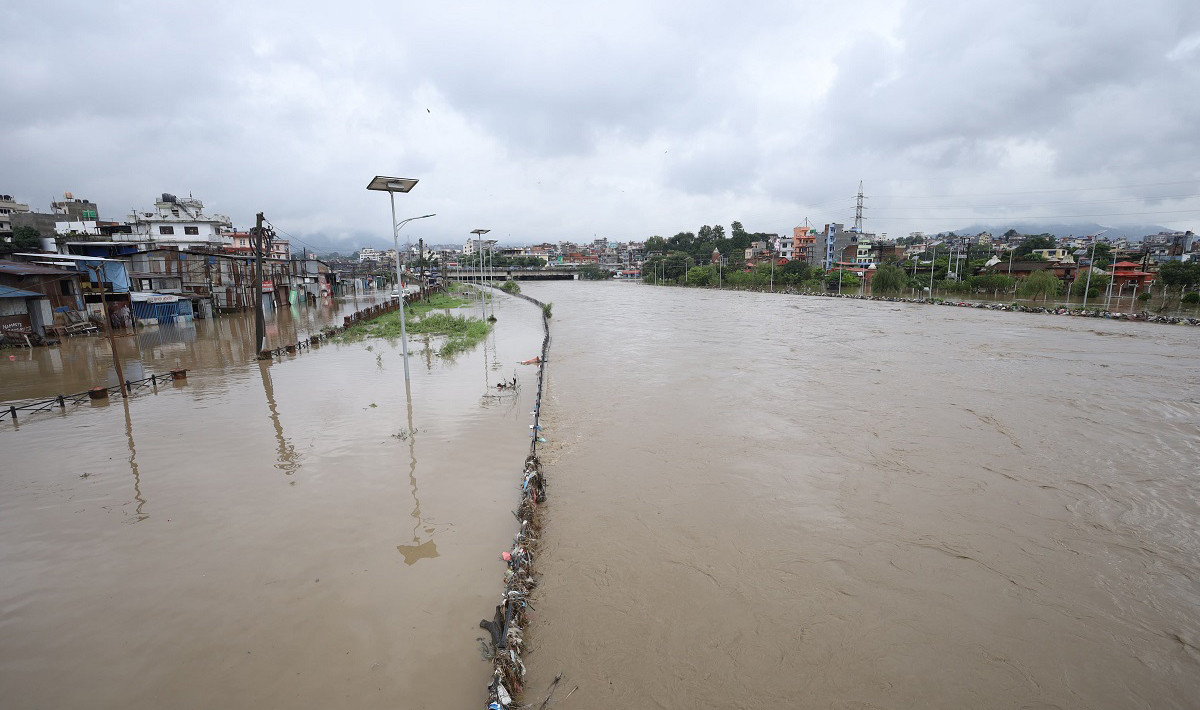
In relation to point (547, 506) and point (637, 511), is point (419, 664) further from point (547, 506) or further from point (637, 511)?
point (637, 511)

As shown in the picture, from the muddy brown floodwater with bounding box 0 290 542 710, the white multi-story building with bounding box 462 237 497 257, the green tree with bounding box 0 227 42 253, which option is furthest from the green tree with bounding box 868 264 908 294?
the green tree with bounding box 0 227 42 253

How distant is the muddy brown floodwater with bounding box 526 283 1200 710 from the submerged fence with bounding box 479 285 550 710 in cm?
22

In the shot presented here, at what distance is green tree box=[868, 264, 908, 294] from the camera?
49.8m

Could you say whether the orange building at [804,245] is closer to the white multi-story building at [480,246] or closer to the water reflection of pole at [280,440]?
the white multi-story building at [480,246]

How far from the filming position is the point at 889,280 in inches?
1970

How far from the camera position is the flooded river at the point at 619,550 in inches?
171

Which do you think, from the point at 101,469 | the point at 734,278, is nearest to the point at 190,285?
the point at 101,469

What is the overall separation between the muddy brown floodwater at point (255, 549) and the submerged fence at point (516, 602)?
207 millimetres

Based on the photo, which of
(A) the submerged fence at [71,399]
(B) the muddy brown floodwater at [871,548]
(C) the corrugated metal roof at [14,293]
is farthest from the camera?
(C) the corrugated metal roof at [14,293]

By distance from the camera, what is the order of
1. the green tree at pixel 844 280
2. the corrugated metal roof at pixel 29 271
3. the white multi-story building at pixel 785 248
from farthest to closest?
1. the white multi-story building at pixel 785 248
2. the green tree at pixel 844 280
3. the corrugated metal roof at pixel 29 271

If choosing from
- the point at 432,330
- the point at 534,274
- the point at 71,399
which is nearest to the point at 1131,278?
the point at 432,330

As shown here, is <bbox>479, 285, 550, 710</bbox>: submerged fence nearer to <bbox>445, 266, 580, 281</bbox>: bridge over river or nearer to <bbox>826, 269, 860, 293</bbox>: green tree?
<bbox>826, 269, 860, 293</bbox>: green tree

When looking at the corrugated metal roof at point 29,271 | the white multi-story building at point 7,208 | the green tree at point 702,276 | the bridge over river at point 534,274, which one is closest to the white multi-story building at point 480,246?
the bridge over river at point 534,274

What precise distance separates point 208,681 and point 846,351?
2165 centimetres
